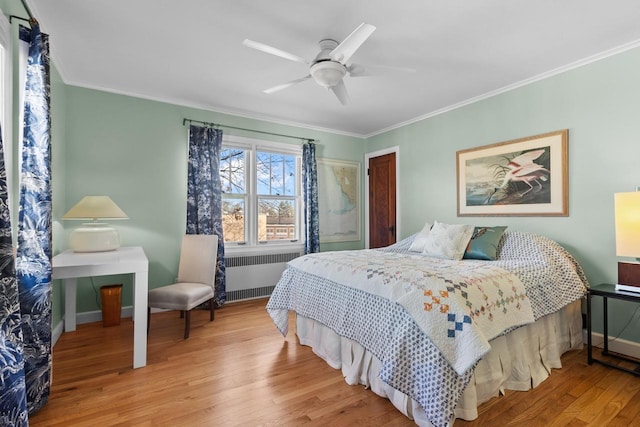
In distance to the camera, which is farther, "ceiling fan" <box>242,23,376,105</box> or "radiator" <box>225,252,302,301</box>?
"radiator" <box>225,252,302,301</box>

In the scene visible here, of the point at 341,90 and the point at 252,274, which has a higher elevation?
the point at 341,90

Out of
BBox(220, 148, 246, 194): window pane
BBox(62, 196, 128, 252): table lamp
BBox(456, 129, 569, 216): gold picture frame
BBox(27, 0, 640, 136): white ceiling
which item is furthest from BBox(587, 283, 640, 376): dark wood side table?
BBox(62, 196, 128, 252): table lamp

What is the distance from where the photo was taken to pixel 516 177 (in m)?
3.40

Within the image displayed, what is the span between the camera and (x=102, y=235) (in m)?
2.92

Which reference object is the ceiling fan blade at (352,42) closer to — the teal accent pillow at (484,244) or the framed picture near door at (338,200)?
the teal accent pillow at (484,244)

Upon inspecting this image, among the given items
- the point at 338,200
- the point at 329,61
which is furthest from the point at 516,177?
the point at 338,200

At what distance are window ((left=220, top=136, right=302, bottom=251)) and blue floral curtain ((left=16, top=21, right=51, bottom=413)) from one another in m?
2.35

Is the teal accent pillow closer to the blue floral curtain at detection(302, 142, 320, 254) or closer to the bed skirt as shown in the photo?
the bed skirt

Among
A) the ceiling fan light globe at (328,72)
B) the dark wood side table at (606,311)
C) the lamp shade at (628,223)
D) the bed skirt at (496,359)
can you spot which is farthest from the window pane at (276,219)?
the lamp shade at (628,223)

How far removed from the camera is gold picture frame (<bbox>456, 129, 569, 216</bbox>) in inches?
121

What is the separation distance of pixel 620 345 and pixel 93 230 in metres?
4.64

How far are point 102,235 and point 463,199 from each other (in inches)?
151

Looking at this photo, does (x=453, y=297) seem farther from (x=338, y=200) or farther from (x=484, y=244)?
(x=338, y=200)

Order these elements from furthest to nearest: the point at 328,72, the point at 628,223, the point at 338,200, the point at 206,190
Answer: the point at 338,200 < the point at 206,190 < the point at 328,72 < the point at 628,223
